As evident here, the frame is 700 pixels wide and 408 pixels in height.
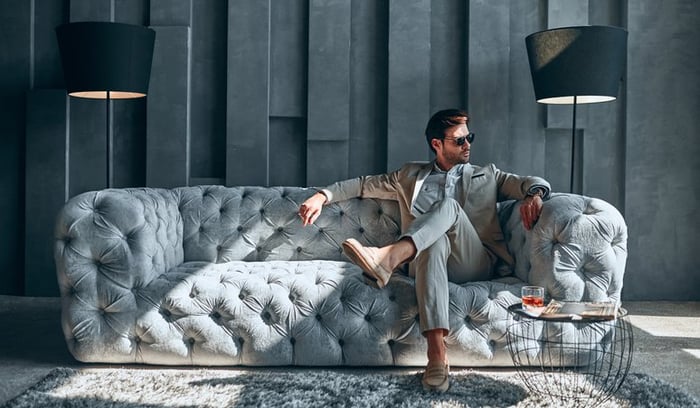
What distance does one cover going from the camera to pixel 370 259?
8.24 ft

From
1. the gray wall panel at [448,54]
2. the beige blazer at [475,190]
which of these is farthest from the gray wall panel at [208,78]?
the gray wall panel at [448,54]

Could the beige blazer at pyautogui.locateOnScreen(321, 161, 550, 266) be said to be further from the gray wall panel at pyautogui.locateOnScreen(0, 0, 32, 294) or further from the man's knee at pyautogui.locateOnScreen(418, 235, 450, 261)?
the gray wall panel at pyautogui.locateOnScreen(0, 0, 32, 294)

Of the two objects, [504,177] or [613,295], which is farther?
[504,177]

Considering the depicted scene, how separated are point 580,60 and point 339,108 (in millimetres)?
1364

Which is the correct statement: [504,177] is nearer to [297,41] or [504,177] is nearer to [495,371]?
[495,371]

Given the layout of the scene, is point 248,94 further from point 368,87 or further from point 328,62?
point 368,87

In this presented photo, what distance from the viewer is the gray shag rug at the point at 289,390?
87.0 inches

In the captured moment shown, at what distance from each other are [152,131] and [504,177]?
6.91 feet

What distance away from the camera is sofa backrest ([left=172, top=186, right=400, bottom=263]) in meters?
3.38

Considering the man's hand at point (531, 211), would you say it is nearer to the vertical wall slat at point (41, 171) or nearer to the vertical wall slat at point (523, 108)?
the vertical wall slat at point (523, 108)

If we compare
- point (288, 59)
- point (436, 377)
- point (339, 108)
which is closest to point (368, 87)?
point (339, 108)

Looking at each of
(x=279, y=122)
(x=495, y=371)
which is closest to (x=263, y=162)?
(x=279, y=122)

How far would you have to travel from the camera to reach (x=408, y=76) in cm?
404

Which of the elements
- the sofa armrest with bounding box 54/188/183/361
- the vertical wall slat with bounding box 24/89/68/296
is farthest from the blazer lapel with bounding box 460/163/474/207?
the vertical wall slat with bounding box 24/89/68/296
